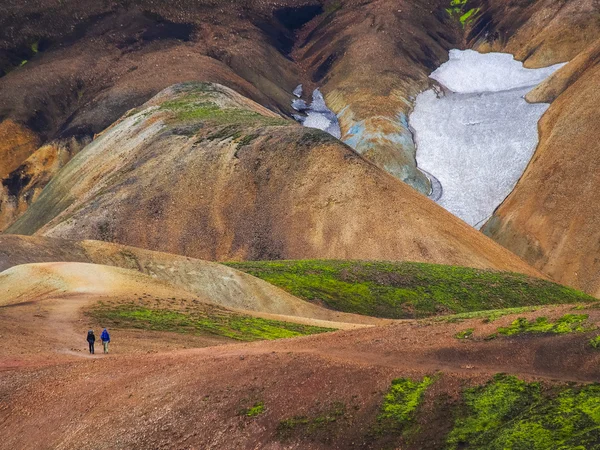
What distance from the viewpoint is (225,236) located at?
74.7 m

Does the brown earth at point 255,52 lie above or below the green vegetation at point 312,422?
above

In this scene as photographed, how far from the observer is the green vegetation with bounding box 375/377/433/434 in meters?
21.0

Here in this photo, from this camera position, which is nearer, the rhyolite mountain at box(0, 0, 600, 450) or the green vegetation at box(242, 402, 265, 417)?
the rhyolite mountain at box(0, 0, 600, 450)

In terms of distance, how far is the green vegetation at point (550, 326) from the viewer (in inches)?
907

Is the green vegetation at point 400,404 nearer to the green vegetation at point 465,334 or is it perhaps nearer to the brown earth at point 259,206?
the green vegetation at point 465,334

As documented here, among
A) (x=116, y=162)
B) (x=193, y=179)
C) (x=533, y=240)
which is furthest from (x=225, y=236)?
(x=533, y=240)

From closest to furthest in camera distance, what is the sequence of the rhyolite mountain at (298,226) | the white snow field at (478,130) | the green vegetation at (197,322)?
the rhyolite mountain at (298,226) < the green vegetation at (197,322) < the white snow field at (478,130)

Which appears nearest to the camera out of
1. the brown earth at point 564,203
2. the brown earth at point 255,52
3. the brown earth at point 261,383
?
the brown earth at point 261,383

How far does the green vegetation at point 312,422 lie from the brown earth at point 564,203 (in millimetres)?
56136

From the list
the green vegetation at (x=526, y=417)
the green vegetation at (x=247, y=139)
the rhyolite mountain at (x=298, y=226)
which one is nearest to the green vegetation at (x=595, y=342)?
the rhyolite mountain at (x=298, y=226)

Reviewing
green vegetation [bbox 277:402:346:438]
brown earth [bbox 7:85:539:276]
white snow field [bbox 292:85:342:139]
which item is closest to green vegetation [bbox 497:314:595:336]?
green vegetation [bbox 277:402:346:438]

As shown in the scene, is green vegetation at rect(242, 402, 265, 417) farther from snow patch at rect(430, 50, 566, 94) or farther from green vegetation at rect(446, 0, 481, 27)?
green vegetation at rect(446, 0, 481, 27)

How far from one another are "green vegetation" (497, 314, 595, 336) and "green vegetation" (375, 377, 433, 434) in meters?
3.49

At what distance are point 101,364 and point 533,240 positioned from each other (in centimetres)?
5881
